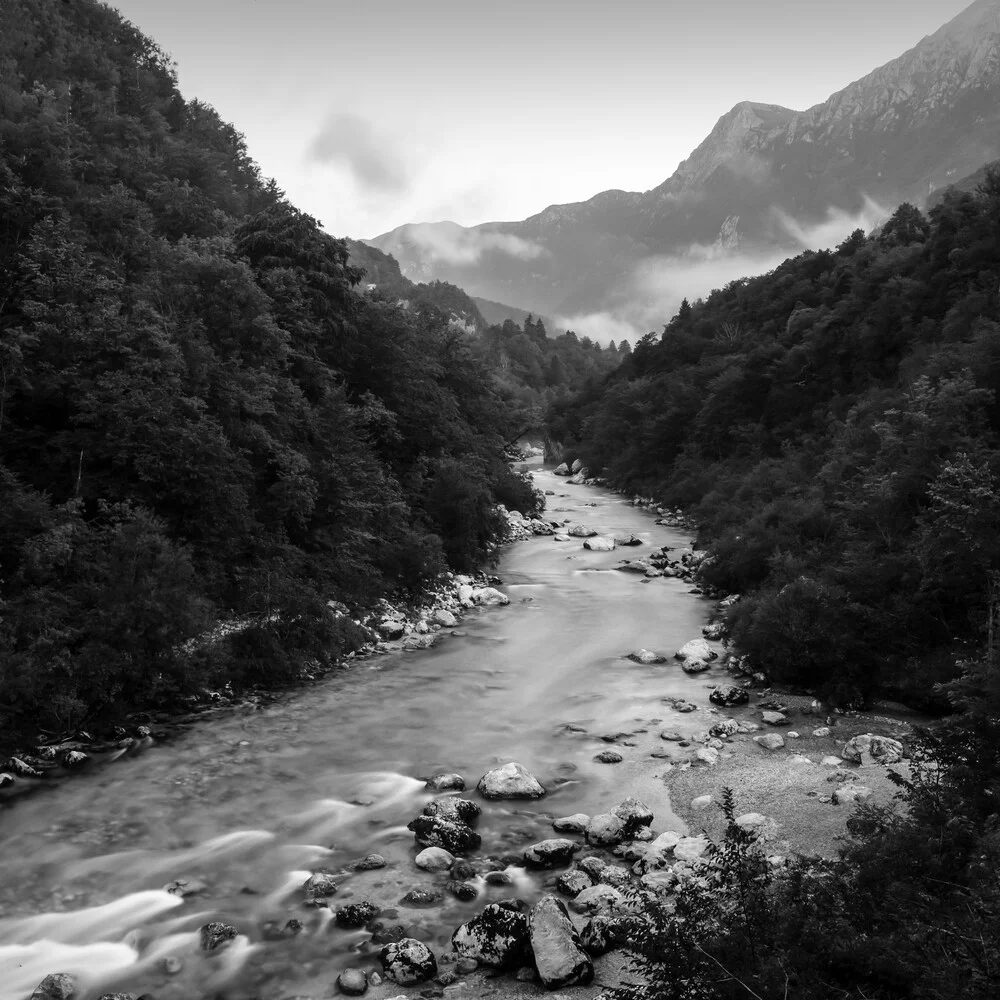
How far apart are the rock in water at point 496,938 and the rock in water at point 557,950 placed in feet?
0.48

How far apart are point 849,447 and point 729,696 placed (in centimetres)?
1494

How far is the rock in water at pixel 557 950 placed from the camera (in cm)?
788

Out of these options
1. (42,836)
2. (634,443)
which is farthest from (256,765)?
(634,443)

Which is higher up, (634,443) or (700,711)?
(634,443)

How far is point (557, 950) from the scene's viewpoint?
8031 millimetres

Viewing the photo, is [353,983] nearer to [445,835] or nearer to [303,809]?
[445,835]

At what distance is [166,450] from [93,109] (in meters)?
32.8

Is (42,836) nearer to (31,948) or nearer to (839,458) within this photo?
(31,948)

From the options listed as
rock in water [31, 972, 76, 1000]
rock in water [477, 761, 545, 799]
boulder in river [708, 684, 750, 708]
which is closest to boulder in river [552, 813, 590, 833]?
rock in water [477, 761, 545, 799]

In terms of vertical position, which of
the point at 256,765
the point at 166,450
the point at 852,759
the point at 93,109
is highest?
the point at 93,109

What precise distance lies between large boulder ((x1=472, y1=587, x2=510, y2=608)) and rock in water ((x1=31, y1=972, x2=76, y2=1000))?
1909 centimetres

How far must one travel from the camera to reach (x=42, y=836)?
1102cm

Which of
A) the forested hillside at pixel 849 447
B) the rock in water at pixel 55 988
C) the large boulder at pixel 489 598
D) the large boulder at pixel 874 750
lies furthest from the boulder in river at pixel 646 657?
the rock in water at pixel 55 988

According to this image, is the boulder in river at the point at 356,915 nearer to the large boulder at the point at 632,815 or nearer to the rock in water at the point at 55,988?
the rock in water at the point at 55,988
